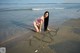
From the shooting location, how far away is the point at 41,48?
20.7 ft

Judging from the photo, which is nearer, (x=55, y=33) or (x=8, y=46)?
(x=8, y=46)

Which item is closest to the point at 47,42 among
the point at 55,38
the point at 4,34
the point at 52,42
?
the point at 52,42

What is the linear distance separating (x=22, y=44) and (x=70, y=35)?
2.52m

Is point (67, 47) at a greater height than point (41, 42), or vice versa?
point (67, 47)

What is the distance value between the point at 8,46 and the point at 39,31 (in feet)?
8.78

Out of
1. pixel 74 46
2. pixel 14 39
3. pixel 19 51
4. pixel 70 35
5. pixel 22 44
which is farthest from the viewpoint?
pixel 70 35

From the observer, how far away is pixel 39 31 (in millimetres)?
8891

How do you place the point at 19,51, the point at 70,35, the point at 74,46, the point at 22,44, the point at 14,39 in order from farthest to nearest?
the point at 70,35
the point at 14,39
the point at 22,44
the point at 74,46
the point at 19,51

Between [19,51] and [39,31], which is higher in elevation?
[19,51]

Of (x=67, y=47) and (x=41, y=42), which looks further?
(x=41, y=42)

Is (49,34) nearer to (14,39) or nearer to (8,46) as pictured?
(14,39)

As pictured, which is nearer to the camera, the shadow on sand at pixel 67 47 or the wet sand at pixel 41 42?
the shadow on sand at pixel 67 47

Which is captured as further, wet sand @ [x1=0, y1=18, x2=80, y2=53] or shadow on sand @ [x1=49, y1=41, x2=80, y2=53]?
wet sand @ [x1=0, y1=18, x2=80, y2=53]

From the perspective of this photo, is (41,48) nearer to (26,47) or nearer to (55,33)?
(26,47)
